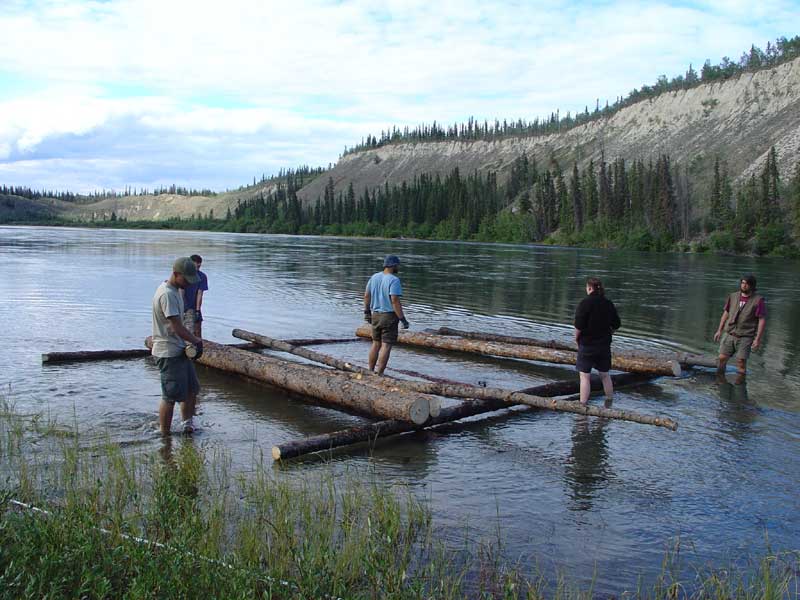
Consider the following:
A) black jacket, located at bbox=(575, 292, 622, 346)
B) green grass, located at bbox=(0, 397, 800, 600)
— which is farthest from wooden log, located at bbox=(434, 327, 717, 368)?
green grass, located at bbox=(0, 397, 800, 600)

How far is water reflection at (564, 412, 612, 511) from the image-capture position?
7410 mm

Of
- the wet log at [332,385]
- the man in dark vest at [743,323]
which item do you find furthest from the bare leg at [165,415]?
the man in dark vest at [743,323]

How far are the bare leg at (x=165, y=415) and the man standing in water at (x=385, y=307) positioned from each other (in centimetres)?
392

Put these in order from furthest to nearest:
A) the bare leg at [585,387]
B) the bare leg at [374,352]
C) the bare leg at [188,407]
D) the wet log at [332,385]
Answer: the bare leg at [374,352]
the bare leg at [585,387]
the wet log at [332,385]
the bare leg at [188,407]

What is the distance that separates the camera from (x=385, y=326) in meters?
11.8

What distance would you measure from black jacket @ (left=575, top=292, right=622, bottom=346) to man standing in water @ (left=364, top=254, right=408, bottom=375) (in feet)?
9.21

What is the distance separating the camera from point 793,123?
348 ft

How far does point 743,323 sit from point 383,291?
6.62 metres

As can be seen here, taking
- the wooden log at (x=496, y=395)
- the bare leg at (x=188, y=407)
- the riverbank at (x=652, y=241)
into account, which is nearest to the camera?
the wooden log at (x=496, y=395)

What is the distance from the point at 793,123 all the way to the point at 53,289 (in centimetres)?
10869

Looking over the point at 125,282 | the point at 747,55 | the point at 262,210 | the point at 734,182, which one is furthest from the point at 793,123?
the point at 262,210

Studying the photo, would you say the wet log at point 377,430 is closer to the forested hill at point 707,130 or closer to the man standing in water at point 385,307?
the man standing in water at point 385,307

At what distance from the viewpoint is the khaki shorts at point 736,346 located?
13.2 metres

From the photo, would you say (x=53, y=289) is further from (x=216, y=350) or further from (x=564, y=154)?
(x=564, y=154)
